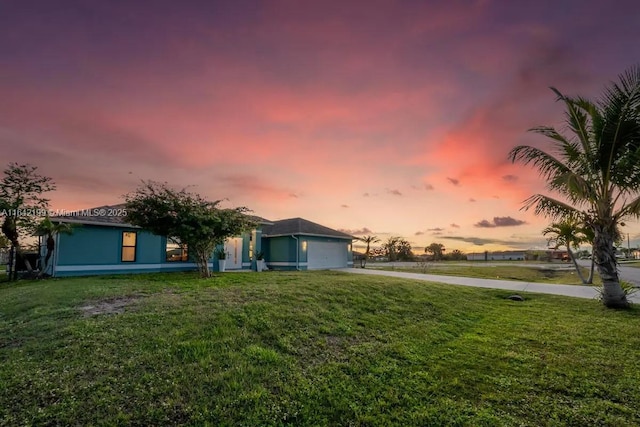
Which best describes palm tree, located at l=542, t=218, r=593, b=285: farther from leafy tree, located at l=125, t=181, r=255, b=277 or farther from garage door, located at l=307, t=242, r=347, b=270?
leafy tree, located at l=125, t=181, r=255, b=277

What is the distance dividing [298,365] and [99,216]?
601 inches

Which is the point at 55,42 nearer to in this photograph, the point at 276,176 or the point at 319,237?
the point at 276,176

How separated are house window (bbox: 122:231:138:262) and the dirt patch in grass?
9205 millimetres

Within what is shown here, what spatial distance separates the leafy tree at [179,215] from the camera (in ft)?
40.0

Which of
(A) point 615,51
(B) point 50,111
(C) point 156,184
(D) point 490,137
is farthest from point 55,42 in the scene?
(A) point 615,51

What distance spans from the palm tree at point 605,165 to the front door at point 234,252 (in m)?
15.8

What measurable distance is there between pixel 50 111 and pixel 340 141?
11.2 meters

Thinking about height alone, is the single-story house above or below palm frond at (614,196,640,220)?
below

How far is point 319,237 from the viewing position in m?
22.2

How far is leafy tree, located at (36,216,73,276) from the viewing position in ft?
42.6

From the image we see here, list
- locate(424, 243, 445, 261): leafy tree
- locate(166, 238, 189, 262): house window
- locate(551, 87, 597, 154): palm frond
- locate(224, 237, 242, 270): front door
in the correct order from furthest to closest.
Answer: locate(424, 243, 445, 261): leafy tree, locate(224, 237, 242, 270): front door, locate(166, 238, 189, 262): house window, locate(551, 87, 597, 154): palm frond

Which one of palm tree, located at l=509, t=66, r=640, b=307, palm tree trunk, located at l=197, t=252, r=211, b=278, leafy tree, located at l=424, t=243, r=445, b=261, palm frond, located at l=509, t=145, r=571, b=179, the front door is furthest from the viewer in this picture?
leafy tree, located at l=424, t=243, r=445, b=261

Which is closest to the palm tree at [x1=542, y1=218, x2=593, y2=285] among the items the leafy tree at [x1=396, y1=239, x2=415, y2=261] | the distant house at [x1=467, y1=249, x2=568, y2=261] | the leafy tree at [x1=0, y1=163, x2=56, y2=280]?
the leafy tree at [x1=0, y1=163, x2=56, y2=280]

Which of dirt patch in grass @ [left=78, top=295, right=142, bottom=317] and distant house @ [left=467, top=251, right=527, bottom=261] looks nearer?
dirt patch in grass @ [left=78, top=295, right=142, bottom=317]
